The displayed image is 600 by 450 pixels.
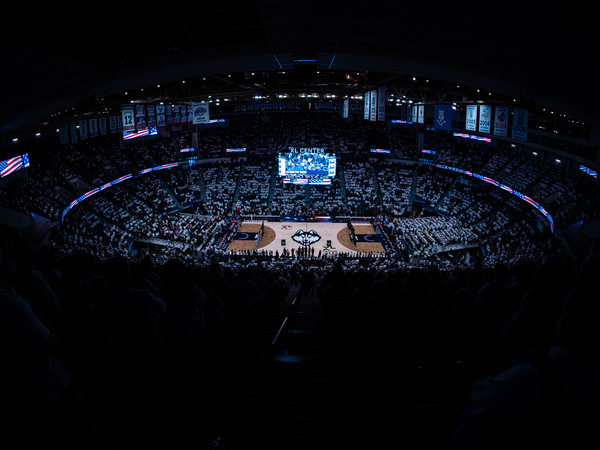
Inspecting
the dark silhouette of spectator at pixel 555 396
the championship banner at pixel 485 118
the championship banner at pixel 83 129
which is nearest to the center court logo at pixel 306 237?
the championship banner at pixel 485 118

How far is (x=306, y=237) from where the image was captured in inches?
1319

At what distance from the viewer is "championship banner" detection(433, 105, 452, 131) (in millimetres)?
25000

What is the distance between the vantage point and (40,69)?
324 inches

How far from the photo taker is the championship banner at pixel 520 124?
1831 cm

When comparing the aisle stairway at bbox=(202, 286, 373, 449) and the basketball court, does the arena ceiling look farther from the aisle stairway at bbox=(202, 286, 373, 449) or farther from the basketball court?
the basketball court

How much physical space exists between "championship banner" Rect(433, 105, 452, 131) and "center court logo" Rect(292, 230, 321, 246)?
564 inches

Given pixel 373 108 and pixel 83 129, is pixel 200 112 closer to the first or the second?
pixel 83 129

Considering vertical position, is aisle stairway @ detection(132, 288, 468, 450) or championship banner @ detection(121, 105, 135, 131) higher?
championship banner @ detection(121, 105, 135, 131)

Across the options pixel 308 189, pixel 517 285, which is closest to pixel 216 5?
pixel 517 285

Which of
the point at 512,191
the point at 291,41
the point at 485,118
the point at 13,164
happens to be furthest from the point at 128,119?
the point at 512,191

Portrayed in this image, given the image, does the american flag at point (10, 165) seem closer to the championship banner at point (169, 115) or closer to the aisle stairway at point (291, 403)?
the championship banner at point (169, 115)

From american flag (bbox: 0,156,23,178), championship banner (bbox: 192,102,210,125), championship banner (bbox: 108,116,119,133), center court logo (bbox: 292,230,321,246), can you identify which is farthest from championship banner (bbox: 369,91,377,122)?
american flag (bbox: 0,156,23,178)

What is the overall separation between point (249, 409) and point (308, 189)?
3982 centimetres

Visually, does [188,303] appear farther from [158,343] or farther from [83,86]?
[83,86]
